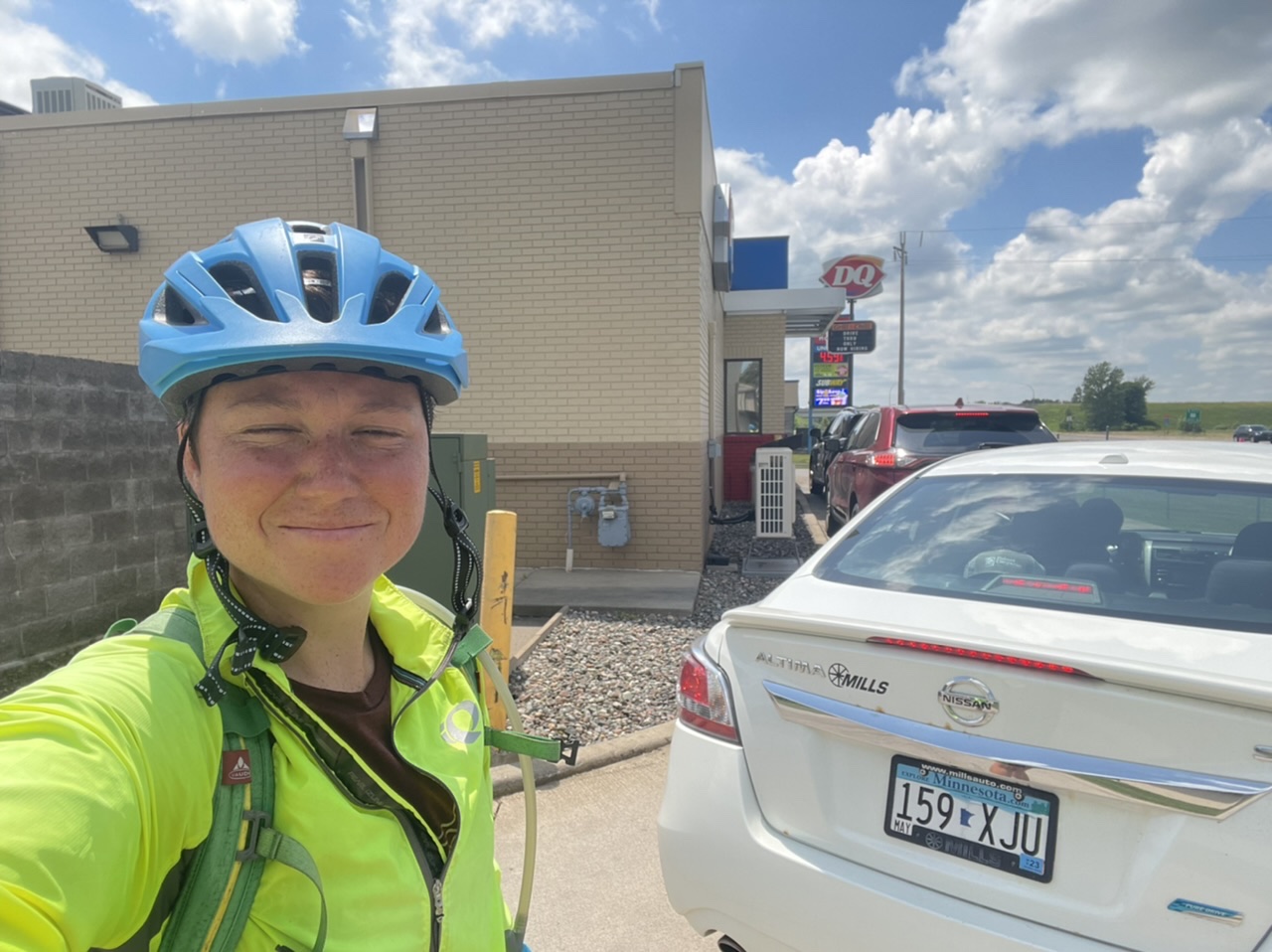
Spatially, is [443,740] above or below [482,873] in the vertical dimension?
above

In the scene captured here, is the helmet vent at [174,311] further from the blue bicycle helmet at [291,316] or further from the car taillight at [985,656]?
the car taillight at [985,656]

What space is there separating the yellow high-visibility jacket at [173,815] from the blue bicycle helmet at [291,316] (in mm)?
308

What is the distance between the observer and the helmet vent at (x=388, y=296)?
3.93ft

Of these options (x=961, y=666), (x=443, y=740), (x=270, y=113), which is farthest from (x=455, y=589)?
(x=270, y=113)

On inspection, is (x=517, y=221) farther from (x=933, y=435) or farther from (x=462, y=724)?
(x=462, y=724)

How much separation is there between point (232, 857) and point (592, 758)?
10.5 ft

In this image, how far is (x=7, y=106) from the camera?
983 centimetres

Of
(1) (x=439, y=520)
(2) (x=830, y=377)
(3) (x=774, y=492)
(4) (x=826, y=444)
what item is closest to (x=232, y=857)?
(1) (x=439, y=520)

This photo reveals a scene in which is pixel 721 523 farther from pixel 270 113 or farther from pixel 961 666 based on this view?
pixel 961 666

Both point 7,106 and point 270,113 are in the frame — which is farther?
point 7,106

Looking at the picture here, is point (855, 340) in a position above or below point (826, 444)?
above

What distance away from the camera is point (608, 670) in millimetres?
5109

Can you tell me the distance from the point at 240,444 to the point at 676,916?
7.99 feet

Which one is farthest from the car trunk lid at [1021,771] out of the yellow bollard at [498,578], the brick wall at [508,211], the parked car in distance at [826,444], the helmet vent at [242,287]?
the parked car in distance at [826,444]
